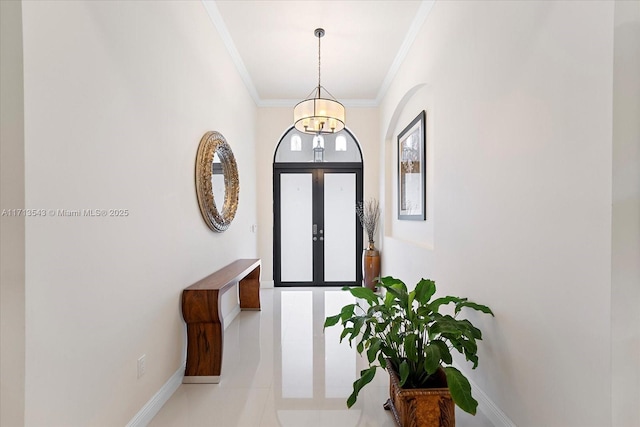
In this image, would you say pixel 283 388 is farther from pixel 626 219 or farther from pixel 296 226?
pixel 296 226

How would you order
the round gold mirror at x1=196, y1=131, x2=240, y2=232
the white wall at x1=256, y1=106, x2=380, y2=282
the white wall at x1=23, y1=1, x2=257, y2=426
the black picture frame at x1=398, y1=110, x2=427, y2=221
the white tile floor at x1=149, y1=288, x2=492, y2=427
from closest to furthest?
the white wall at x1=23, y1=1, x2=257, y2=426 → the white tile floor at x1=149, y1=288, x2=492, y2=427 → the round gold mirror at x1=196, y1=131, x2=240, y2=232 → the black picture frame at x1=398, y1=110, x2=427, y2=221 → the white wall at x1=256, y1=106, x2=380, y2=282

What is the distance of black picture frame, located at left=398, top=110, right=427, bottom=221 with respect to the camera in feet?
11.5

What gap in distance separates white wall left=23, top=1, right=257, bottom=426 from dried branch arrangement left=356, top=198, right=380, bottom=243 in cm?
336

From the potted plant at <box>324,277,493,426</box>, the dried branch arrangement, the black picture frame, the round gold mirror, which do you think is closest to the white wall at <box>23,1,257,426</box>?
the round gold mirror

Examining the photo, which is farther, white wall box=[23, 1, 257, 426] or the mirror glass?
the mirror glass

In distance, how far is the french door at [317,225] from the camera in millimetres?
5918

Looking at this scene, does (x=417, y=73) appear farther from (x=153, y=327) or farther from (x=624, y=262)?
(x=153, y=327)

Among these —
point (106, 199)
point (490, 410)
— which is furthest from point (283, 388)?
point (106, 199)

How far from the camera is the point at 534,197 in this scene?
1.57m

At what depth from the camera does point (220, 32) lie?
3484mm

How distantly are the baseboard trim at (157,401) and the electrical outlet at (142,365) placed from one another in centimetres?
22

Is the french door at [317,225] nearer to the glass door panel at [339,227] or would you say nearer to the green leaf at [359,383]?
the glass door panel at [339,227]

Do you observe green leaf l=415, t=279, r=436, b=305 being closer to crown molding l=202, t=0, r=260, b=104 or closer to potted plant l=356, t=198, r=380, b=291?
crown molding l=202, t=0, r=260, b=104

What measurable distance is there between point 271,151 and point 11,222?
15.4 ft
